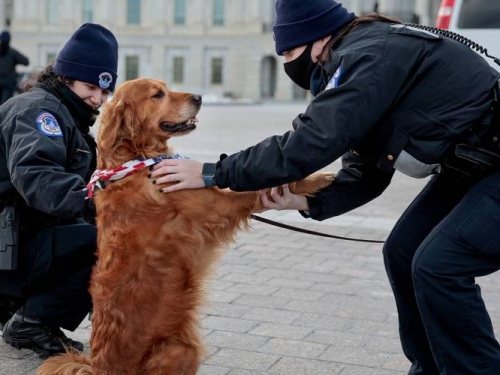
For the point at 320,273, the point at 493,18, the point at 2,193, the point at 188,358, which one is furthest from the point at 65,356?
the point at 493,18

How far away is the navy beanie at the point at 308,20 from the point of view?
326cm

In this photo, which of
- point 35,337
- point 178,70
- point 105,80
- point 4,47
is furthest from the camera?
point 178,70

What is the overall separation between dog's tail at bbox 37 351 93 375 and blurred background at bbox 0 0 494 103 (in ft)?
204

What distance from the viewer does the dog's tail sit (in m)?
3.55

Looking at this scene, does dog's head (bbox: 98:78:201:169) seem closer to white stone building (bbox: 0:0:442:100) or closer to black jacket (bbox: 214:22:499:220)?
black jacket (bbox: 214:22:499:220)

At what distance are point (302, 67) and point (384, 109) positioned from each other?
1.69 feet

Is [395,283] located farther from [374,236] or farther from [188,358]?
[374,236]

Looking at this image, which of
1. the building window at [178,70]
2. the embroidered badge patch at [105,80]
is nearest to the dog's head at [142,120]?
the embroidered badge patch at [105,80]

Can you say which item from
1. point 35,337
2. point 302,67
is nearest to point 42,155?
point 35,337

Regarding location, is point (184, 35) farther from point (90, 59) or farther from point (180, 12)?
point (90, 59)

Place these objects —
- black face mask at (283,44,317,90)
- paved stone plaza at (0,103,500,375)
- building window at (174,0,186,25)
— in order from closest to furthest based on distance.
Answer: black face mask at (283,44,317,90) → paved stone plaza at (0,103,500,375) → building window at (174,0,186,25)

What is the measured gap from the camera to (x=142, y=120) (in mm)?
4008

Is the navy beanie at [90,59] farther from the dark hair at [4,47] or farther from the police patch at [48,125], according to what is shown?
the dark hair at [4,47]

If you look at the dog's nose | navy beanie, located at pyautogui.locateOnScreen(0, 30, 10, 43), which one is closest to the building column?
navy beanie, located at pyautogui.locateOnScreen(0, 30, 10, 43)
